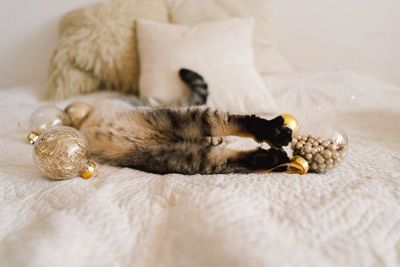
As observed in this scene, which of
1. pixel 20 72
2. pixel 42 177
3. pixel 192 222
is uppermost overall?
pixel 192 222

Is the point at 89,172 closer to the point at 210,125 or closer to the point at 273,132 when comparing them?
the point at 210,125

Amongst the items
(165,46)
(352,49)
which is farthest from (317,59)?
(165,46)

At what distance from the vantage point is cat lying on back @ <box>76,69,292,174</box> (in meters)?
0.66

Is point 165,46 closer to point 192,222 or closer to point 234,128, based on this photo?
point 234,128

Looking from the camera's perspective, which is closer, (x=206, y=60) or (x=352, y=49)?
(x=206, y=60)

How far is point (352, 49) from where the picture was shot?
1.83 meters

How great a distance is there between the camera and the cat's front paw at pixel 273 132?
0.60 m

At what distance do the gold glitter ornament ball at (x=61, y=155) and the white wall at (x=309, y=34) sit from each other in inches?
60.0

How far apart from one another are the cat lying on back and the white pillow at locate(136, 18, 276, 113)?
0.34m

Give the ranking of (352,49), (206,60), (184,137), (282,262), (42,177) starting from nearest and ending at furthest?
(282,262)
(42,177)
(184,137)
(206,60)
(352,49)

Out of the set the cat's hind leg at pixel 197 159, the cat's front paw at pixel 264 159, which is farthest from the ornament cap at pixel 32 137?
the cat's front paw at pixel 264 159

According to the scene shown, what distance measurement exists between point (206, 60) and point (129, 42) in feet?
1.65

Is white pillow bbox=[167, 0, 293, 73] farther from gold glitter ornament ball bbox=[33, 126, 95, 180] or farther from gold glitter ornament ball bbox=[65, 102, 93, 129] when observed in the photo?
gold glitter ornament ball bbox=[33, 126, 95, 180]

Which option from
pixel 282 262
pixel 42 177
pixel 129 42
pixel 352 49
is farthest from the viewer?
pixel 352 49
